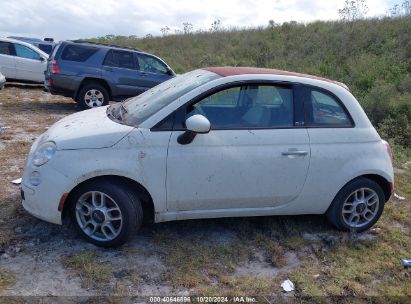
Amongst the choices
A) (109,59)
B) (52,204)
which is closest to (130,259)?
(52,204)

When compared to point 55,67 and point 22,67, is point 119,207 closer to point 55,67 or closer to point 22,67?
point 55,67

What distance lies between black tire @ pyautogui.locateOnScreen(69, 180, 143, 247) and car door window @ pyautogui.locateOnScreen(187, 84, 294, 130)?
0.92 m

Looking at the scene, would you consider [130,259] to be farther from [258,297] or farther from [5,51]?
[5,51]

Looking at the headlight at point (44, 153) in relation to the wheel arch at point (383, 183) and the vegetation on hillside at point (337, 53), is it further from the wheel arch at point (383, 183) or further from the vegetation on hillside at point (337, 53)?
the vegetation on hillside at point (337, 53)

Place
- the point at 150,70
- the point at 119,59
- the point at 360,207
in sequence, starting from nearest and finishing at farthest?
the point at 360,207 < the point at 119,59 < the point at 150,70

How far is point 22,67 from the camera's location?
→ 47.6 ft

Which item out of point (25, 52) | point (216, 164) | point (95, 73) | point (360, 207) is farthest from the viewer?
point (25, 52)

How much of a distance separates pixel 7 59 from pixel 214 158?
40.8 feet

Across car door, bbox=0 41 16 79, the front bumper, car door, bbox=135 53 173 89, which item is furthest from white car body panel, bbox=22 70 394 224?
car door, bbox=0 41 16 79

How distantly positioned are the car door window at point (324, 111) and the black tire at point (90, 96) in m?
7.40

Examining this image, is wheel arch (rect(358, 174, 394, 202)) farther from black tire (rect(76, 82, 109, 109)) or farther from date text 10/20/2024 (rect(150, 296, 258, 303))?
black tire (rect(76, 82, 109, 109))

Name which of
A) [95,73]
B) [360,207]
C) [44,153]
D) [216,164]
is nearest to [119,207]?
[44,153]

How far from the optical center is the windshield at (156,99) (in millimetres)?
4130

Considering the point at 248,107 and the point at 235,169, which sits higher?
the point at 248,107
